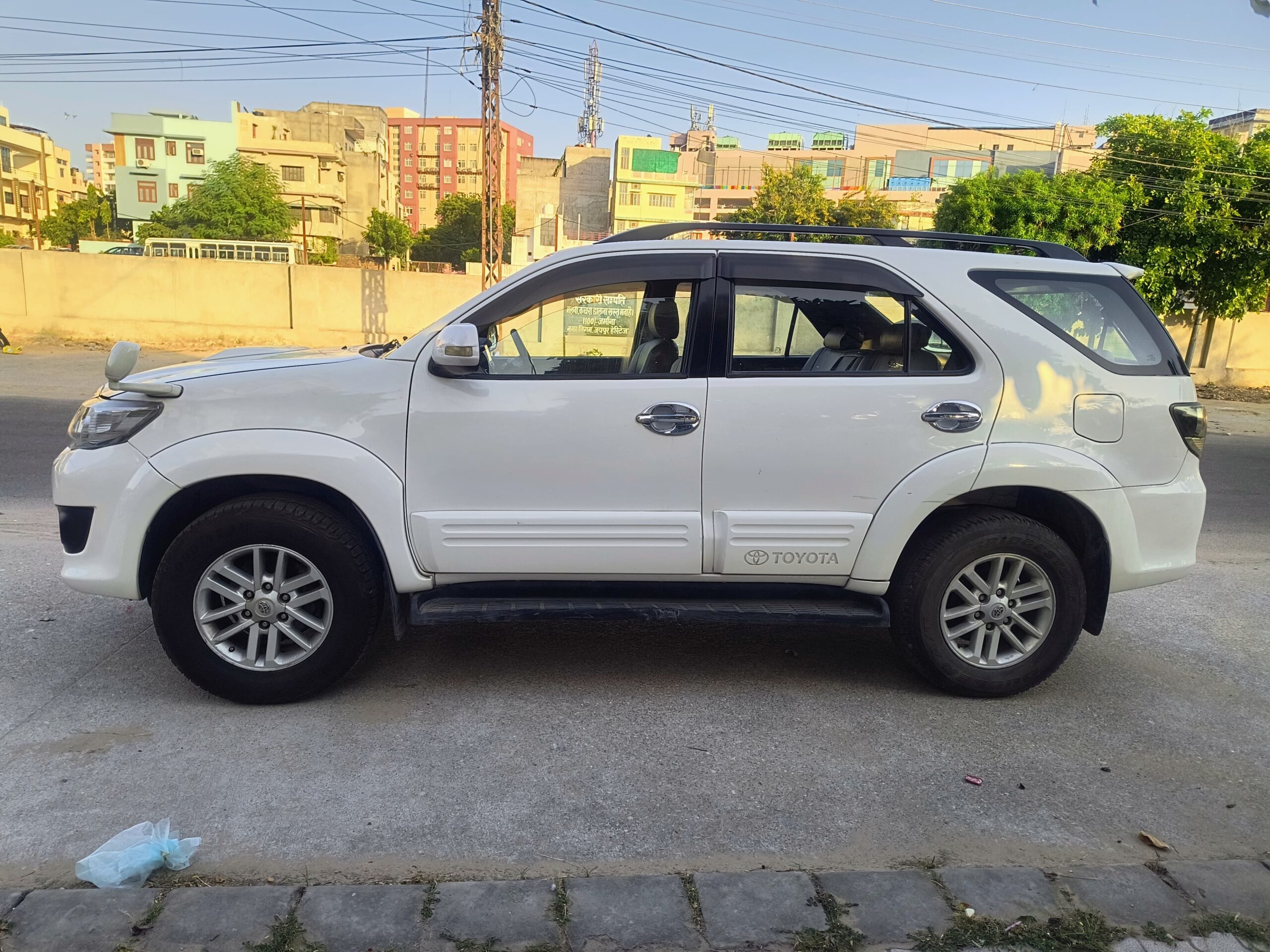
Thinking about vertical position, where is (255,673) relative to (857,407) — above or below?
below

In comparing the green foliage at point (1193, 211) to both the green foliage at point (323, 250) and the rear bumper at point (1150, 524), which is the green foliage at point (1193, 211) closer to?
the rear bumper at point (1150, 524)

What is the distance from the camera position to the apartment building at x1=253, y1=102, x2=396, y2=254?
311 ft

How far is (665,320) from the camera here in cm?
400

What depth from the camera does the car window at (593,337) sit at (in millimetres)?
3904

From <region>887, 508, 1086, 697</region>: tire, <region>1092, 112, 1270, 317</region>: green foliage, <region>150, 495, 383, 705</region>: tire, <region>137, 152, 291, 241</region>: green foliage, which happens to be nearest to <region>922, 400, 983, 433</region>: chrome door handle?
<region>887, 508, 1086, 697</region>: tire

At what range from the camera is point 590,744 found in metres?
3.58

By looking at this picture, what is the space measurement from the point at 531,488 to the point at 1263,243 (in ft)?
70.3

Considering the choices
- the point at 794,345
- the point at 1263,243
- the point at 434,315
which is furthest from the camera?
the point at 434,315

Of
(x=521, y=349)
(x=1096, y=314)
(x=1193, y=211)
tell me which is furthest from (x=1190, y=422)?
(x=1193, y=211)

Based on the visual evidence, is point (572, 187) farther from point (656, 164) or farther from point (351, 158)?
point (351, 158)

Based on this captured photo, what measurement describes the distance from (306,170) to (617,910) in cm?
9433

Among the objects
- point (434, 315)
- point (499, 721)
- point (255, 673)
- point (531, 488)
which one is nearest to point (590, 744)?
point (499, 721)

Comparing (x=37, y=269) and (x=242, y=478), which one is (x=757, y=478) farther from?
(x=37, y=269)

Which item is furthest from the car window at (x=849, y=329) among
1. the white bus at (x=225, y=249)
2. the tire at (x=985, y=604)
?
the white bus at (x=225, y=249)
